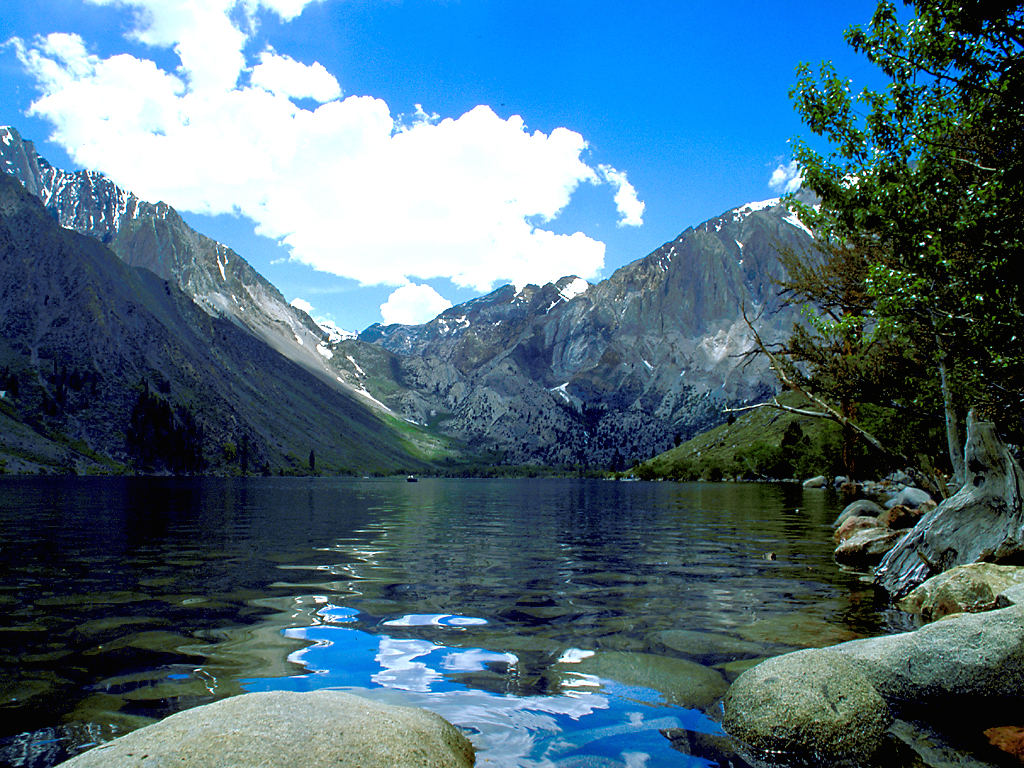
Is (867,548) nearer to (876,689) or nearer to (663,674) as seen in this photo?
(876,689)

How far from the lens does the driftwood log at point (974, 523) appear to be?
17.8m

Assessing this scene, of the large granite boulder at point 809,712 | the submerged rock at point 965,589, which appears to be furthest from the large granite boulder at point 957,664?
the submerged rock at point 965,589

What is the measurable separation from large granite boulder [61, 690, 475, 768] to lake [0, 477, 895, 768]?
1476 millimetres

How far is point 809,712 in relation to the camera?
8719 millimetres

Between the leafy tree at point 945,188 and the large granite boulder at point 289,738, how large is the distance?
56.6 feet

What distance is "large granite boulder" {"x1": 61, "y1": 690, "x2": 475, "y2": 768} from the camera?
575cm

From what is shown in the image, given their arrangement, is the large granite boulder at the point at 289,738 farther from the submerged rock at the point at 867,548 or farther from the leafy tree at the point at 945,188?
the submerged rock at the point at 867,548

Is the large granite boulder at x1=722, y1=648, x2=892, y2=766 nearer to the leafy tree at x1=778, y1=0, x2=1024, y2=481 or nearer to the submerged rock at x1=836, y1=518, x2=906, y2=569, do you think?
the leafy tree at x1=778, y1=0, x2=1024, y2=481

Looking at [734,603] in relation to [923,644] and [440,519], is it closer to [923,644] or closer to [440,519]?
[923,644]

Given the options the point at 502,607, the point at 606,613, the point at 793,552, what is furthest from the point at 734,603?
the point at 793,552

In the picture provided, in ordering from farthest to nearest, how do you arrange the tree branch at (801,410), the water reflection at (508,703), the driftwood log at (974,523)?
the tree branch at (801,410) → the driftwood log at (974,523) → the water reflection at (508,703)

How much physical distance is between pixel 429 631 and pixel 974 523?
1682cm

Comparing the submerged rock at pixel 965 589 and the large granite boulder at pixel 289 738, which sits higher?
the large granite boulder at pixel 289 738

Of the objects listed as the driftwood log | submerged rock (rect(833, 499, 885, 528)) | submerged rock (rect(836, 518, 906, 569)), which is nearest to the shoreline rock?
the driftwood log
